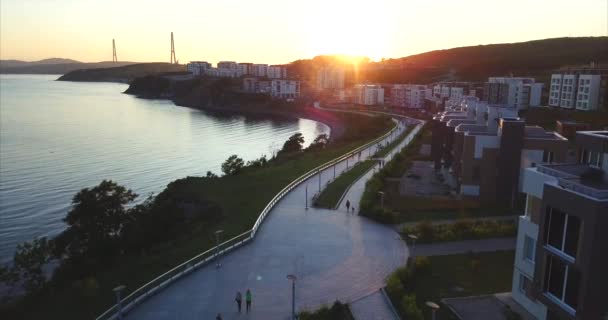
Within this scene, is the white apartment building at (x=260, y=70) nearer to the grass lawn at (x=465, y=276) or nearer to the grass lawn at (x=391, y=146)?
the grass lawn at (x=391, y=146)

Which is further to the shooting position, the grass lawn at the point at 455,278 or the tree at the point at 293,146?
the tree at the point at 293,146

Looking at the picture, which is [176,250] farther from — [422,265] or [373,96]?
A: [373,96]

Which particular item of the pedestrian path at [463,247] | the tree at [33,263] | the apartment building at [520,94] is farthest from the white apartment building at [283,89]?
the tree at [33,263]

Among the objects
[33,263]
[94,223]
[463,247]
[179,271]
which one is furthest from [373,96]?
[179,271]

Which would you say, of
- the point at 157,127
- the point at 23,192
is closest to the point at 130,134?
the point at 157,127

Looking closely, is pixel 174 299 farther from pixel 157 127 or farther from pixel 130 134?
pixel 157 127

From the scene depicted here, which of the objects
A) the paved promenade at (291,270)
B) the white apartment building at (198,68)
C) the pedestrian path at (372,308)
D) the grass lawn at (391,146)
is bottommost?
the paved promenade at (291,270)

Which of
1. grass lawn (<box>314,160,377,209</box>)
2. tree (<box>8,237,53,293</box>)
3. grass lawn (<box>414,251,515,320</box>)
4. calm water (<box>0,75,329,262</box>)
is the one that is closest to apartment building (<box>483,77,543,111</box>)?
calm water (<box>0,75,329,262</box>)

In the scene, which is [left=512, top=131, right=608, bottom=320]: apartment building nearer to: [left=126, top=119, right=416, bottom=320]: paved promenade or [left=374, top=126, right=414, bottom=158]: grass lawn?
[left=126, top=119, right=416, bottom=320]: paved promenade

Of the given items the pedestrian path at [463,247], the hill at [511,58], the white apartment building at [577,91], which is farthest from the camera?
the hill at [511,58]
